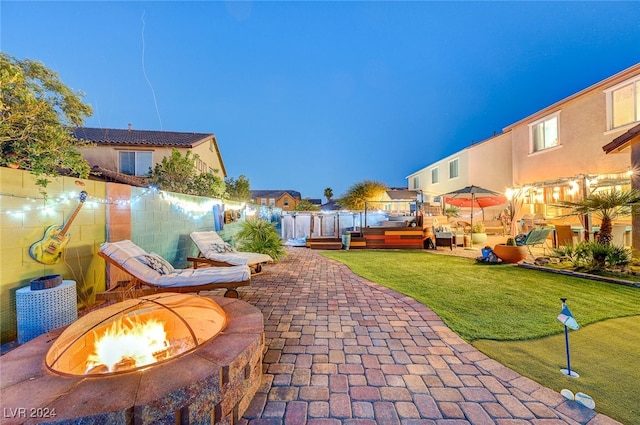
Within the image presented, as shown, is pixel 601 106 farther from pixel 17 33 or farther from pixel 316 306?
pixel 17 33

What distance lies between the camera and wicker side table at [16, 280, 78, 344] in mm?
2426

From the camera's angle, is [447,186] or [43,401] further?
[447,186]

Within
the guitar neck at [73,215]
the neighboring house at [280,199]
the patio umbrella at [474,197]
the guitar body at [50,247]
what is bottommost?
the guitar body at [50,247]

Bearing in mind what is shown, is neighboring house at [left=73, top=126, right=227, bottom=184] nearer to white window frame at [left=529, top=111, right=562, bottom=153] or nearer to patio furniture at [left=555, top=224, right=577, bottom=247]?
patio furniture at [left=555, top=224, right=577, bottom=247]

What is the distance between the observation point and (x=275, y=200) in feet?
149

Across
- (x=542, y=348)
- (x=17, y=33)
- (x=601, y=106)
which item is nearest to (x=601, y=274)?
(x=542, y=348)

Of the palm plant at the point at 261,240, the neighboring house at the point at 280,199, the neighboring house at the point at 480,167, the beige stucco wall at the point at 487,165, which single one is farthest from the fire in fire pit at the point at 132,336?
the neighboring house at the point at 280,199

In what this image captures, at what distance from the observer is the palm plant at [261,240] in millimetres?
6973

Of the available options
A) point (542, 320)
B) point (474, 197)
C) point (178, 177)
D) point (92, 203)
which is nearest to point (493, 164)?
point (474, 197)

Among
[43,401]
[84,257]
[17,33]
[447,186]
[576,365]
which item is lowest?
[576,365]

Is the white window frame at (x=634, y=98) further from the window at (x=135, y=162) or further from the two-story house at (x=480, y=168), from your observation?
the window at (x=135, y=162)

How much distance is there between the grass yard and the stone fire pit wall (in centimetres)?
239

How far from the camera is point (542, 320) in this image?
126 inches

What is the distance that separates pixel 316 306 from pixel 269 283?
1.55 meters
